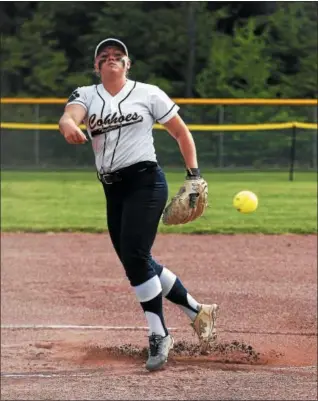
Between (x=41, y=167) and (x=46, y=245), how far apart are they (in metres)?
11.3

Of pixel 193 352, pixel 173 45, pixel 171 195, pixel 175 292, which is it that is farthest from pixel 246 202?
pixel 173 45

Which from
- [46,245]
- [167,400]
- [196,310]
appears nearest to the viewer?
[167,400]

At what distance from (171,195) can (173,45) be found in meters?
16.1

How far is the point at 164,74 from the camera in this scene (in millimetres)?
29484

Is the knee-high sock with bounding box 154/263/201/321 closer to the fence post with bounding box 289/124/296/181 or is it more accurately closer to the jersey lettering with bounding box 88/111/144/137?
the jersey lettering with bounding box 88/111/144/137

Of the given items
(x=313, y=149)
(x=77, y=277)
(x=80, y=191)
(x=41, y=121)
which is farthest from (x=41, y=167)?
(x=77, y=277)

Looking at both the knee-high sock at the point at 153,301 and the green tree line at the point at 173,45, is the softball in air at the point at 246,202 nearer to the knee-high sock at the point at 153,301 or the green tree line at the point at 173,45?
the knee-high sock at the point at 153,301

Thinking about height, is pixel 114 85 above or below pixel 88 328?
above

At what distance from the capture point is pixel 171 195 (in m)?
13.7

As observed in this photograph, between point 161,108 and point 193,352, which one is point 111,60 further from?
point 193,352

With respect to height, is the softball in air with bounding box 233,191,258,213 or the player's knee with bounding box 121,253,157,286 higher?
the player's knee with bounding box 121,253,157,286

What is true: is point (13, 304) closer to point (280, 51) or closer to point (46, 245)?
point (46, 245)

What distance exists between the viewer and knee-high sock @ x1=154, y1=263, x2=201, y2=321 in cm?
457

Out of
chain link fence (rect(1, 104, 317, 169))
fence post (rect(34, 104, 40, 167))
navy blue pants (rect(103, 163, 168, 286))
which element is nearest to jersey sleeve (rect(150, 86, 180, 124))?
navy blue pants (rect(103, 163, 168, 286))
